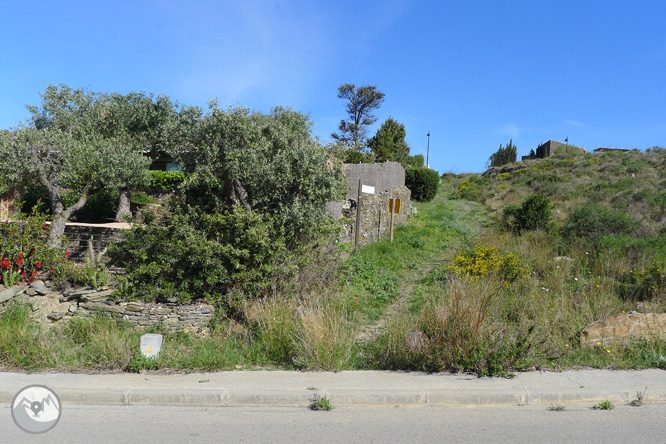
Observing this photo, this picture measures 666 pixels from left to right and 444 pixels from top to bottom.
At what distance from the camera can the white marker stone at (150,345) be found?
19.2ft

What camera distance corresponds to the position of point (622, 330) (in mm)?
6293

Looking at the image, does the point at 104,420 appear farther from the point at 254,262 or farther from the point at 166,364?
the point at 254,262

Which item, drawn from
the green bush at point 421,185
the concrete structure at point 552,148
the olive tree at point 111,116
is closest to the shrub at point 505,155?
the concrete structure at point 552,148

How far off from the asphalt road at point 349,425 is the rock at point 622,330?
147 centimetres

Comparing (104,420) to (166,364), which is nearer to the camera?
(104,420)

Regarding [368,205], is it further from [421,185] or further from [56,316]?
[421,185]

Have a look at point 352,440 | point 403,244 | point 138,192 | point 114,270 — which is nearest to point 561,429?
point 352,440

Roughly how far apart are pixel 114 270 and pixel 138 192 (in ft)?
31.9

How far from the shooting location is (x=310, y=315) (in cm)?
604

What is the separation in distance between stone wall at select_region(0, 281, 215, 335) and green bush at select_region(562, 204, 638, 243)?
10099 mm

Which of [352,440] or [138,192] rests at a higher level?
[138,192]

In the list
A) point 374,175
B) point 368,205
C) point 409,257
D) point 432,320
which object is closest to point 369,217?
point 368,205

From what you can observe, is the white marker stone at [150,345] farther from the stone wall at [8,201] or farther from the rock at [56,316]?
the stone wall at [8,201]

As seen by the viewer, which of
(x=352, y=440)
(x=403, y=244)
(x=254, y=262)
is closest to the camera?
(x=352, y=440)
